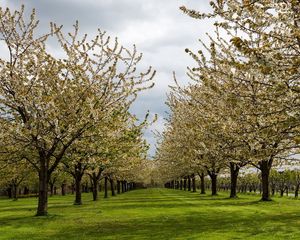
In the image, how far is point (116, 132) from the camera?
29203mm

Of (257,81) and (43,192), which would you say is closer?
(257,81)

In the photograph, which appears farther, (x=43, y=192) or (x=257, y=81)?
(x=43, y=192)

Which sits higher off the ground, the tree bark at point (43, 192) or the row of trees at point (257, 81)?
the row of trees at point (257, 81)

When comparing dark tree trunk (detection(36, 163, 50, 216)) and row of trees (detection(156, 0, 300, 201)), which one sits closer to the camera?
row of trees (detection(156, 0, 300, 201))

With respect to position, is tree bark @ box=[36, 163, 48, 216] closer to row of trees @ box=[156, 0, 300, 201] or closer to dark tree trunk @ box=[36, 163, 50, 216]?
dark tree trunk @ box=[36, 163, 50, 216]

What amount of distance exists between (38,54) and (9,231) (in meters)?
13.1

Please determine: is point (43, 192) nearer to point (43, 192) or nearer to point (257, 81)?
point (43, 192)

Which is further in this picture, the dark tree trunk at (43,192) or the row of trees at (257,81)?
the dark tree trunk at (43,192)

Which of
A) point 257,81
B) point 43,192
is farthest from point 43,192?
point 257,81

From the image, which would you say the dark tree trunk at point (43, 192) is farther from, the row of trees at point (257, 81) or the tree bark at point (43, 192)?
the row of trees at point (257, 81)

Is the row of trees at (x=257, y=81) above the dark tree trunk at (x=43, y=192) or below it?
above

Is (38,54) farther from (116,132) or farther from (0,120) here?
(116,132)

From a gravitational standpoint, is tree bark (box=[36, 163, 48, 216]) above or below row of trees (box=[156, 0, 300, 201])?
below

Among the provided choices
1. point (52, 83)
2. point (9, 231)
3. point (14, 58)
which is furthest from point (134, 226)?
point (14, 58)
